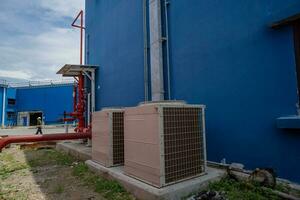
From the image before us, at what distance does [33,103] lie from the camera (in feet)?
98.2

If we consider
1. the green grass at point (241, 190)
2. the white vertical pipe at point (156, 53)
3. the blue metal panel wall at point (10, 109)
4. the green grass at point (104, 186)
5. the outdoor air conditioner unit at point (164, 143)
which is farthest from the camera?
the blue metal panel wall at point (10, 109)

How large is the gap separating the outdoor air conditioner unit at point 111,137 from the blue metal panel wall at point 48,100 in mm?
25746

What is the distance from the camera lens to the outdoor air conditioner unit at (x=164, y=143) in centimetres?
292

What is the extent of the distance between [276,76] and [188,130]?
135 cm

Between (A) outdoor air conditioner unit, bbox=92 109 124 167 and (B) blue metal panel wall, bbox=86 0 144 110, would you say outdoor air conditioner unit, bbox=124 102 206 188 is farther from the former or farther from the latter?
(B) blue metal panel wall, bbox=86 0 144 110

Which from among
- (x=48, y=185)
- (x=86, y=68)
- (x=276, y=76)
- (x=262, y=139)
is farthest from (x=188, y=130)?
(x=86, y=68)

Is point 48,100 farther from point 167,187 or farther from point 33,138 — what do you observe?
point 167,187

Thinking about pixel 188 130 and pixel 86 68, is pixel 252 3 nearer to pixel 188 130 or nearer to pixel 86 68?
pixel 188 130

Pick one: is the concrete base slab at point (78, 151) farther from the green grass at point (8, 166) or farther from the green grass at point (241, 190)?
the green grass at point (241, 190)

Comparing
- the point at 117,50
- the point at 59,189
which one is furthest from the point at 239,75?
the point at 117,50

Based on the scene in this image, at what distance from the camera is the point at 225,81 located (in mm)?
3717

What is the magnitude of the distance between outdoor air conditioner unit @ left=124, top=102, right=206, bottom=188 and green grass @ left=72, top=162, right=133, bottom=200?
0.90ft

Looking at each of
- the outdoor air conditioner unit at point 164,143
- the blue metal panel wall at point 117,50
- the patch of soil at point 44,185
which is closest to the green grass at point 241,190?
the outdoor air conditioner unit at point 164,143

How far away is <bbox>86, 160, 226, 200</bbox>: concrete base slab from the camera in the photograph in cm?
278
